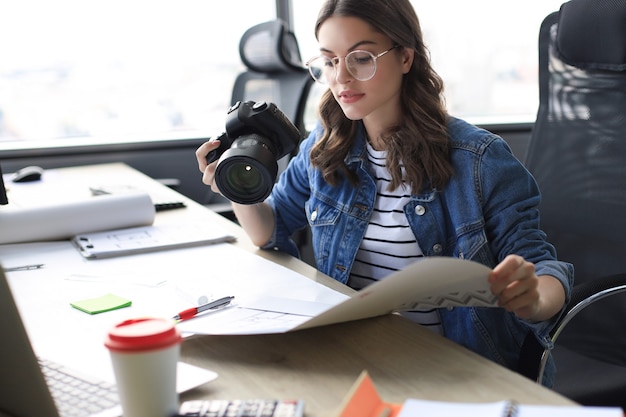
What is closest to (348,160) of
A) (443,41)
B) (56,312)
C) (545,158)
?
(545,158)

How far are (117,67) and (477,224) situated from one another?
2.08 metres

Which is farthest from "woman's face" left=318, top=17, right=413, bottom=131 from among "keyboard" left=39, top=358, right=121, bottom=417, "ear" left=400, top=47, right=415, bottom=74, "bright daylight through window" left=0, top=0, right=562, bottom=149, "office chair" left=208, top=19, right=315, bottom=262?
"bright daylight through window" left=0, top=0, right=562, bottom=149

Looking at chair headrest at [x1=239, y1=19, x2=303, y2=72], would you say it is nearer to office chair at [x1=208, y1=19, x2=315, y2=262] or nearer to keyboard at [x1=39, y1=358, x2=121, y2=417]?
office chair at [x1=208, y1=19, x2=315, y2=262]

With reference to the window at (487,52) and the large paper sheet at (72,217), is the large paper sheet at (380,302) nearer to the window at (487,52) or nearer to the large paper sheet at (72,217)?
the large paper sheet at (72,217)

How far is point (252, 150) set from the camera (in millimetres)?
1170

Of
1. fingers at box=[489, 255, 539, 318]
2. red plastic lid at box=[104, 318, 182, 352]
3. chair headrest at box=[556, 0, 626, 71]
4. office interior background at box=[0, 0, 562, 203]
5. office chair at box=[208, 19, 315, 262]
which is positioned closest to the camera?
red plastic lid at box=[104, 318, 182, 352]

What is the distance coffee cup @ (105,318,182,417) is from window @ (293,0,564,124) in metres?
2.85

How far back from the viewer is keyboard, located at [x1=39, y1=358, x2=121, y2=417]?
81 centimetres

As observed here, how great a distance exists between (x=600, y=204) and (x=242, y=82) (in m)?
1.52

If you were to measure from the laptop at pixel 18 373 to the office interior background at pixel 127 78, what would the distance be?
1.91 metres

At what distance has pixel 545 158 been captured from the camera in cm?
165

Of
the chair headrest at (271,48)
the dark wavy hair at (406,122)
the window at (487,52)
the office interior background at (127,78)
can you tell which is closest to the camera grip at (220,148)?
the dark wavy hair at (406,122)

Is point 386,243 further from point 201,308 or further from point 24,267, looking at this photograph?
point 24,267

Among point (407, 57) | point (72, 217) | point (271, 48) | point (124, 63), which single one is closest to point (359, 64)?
point (407, 57)
